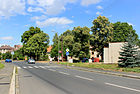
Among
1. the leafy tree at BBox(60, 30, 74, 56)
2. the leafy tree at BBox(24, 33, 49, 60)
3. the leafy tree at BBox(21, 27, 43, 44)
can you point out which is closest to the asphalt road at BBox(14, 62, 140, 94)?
the leafy tree at BBox(60, 30, 74, 56)

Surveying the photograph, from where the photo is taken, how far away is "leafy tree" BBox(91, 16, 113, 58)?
48094mm

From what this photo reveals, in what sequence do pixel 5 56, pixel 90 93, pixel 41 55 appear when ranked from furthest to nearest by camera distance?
pixel 5 56
pixel 41 55
pixel 90 93

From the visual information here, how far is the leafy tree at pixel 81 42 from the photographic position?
4922cm

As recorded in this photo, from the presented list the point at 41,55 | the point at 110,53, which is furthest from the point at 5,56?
the point at 110,53

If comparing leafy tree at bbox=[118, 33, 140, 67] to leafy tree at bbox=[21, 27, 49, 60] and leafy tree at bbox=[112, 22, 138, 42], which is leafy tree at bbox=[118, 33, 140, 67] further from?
leafy tree at bbox=[21, 27, 49, 60]

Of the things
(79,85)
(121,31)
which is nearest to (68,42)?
(121,31)

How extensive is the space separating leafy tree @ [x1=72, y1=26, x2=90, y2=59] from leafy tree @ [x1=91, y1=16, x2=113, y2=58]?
188 cm

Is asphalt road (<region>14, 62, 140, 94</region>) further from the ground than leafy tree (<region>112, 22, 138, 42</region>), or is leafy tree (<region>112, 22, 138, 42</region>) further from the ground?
leafy tree (<region>112, 22, 138, 42</region>)

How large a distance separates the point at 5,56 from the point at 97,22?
196ft

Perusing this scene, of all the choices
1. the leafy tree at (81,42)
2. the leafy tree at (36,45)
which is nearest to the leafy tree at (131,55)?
the leafy tree at (81,42)

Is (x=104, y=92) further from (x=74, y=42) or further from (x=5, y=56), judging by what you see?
(x=5, y=56)

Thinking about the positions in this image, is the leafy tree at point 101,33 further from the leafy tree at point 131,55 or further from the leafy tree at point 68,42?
the leafy tree at point 131,55

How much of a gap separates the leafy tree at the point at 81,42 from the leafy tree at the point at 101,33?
6.17 ft

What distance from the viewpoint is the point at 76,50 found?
49000mm
